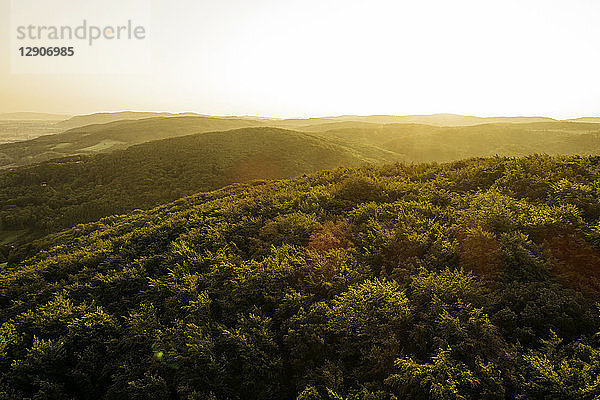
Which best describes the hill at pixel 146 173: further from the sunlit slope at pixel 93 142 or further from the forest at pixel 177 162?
the sunlit slope at pixel 93 142

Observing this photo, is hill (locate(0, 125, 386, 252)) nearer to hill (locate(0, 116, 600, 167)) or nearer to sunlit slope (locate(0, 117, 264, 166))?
hill (locate(0, 116, 600, 167))

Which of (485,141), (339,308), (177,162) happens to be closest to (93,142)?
(177,162)

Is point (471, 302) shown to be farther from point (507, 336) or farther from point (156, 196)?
point (156, 196)

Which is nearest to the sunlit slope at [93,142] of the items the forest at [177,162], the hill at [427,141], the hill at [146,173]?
the hill at [427,141]

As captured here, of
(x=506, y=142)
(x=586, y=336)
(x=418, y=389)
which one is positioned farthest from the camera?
(x=506, y=142)

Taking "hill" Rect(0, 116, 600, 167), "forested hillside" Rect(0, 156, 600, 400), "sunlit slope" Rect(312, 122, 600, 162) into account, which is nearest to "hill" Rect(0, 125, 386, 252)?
"sunlit slope" Rect(312, 122, 600, 162)

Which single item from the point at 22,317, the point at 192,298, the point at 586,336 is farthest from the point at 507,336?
the point at 22,317

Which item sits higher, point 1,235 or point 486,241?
point 486,241
